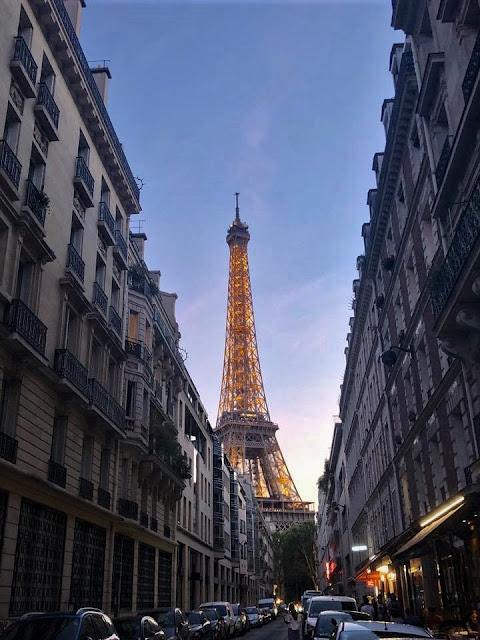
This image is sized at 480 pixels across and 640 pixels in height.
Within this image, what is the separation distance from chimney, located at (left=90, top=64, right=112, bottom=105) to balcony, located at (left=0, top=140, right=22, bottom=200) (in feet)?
38.9

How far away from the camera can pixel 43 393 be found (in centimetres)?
1978

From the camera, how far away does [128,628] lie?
14.7m

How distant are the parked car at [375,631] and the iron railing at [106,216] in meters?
20.6

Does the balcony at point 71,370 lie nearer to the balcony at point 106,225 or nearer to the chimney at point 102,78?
the balcony at point 106,225

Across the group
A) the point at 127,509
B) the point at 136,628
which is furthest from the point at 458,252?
the point at 127,509

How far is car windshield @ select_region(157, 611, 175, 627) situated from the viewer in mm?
18141

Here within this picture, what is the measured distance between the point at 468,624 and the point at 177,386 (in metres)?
27.1

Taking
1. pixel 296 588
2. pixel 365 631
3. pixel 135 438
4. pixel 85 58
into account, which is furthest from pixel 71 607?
pixel 296 588

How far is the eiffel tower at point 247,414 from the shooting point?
405ft

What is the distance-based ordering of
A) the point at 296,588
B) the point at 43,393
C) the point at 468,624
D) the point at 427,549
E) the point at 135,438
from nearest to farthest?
1. the point at 468,624
2. the point at 43,393
3. the point at 427,549
4. the point at 135,438
5. the point at 296,588

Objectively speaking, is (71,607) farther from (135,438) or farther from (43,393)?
(135,438)

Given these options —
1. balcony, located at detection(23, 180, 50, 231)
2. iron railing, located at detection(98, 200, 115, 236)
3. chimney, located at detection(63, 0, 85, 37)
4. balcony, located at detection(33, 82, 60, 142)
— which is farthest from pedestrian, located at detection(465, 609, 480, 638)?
chimney, located at detection(63, 0, 85, 37)

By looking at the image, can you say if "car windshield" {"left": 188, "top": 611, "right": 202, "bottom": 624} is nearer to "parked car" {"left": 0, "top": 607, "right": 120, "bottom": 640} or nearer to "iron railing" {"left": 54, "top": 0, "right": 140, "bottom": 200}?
"parked car" {"left": 0, "top": 607, "right": 120, "bottom": 640}

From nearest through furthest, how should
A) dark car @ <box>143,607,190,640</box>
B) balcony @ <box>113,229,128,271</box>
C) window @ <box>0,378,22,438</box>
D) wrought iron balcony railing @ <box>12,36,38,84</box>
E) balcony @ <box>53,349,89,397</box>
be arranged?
window @ <box>0,378,22,438</box>
dark car @ <box>143,607,190,640</box>
wrought iron balcony railing @ <box>12,36,38,84</box>
balcony @ <box>53,349,89,397</box>
balcony @ <box>113,229,128,271</box>
